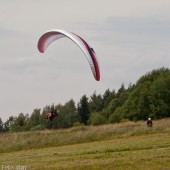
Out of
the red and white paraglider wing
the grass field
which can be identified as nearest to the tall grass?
the grass field

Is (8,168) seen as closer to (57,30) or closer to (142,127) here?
(57,30)

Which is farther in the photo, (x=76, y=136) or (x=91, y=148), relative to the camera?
(x=76, y=136)

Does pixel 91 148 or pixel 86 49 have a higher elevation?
pixel 86 49

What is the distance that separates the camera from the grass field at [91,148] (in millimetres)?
21750

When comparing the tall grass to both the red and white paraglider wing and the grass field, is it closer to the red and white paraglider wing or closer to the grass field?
the grass field

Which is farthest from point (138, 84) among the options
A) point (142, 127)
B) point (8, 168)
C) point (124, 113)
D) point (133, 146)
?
point (8, 168)

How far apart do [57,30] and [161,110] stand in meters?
68.2

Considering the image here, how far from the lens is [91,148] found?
101 ft

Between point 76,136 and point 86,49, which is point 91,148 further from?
point 86,49

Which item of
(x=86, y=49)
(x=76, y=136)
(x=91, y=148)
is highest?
(x=86, y=49)

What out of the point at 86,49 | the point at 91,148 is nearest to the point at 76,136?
the point at 91,148

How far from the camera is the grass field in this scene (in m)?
21.8

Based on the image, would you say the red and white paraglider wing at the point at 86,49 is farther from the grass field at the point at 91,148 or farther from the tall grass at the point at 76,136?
the tall grass at the point at 76,136

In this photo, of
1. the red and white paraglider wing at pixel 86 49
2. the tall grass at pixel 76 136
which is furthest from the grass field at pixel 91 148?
the red and white paraglider wing at pixel 86 49
